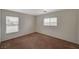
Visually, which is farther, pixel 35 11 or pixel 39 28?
pixel 39 28

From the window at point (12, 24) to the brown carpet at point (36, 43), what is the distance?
0.75ft

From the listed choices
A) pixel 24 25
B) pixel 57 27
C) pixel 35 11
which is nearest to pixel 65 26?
pixel 57 27

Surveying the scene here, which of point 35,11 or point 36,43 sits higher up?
point 35,11

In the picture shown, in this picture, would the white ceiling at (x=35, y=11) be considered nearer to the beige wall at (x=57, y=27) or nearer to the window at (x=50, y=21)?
the beige wall at (x=57, y=27)

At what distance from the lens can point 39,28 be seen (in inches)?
72.3

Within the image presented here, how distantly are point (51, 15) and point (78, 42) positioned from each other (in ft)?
2.87

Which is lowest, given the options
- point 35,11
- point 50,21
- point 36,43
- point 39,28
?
point 36,43

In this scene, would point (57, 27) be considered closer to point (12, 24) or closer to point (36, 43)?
point (36, 43)

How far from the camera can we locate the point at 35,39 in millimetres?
1798

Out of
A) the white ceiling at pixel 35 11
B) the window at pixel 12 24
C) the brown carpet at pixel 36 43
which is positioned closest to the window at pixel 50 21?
the white ceiling at pixel 35 11

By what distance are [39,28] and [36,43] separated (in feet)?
1.25
